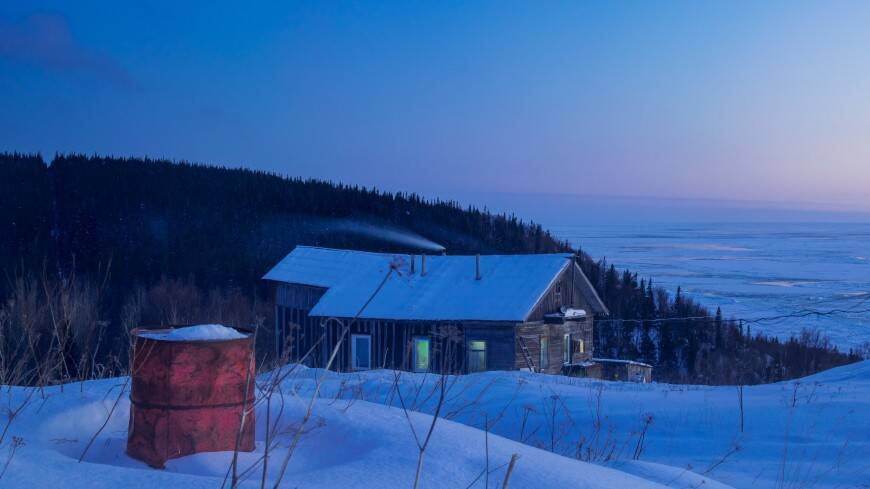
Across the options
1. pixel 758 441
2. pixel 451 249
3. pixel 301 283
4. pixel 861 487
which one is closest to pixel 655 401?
pixel 758 441

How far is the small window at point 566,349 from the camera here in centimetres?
2258

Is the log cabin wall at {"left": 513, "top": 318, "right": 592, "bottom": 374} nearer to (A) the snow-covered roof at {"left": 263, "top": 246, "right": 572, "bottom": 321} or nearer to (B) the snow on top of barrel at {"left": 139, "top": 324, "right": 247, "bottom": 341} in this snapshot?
(A) the snow-covered roof at {"left": 263, "top": 246, "right": 572, "bottom": 321}

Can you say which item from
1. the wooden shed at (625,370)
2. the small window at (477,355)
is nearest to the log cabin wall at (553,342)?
the wooden shed at (625,370)

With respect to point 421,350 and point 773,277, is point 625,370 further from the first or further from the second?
point 773,277

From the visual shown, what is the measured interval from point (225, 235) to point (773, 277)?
138 feet

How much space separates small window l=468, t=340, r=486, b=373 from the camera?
2084cm

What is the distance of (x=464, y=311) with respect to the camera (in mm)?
20766

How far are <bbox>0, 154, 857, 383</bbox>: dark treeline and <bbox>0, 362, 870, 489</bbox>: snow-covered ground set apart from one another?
25.4 meters

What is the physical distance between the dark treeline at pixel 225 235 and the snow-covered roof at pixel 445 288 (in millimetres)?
10920

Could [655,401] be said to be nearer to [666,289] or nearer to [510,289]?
[510,289]

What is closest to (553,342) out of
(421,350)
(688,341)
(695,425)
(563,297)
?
(563,297)

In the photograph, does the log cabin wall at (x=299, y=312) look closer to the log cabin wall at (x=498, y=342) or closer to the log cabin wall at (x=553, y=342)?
the log cabin wall at (x=498, y=342)

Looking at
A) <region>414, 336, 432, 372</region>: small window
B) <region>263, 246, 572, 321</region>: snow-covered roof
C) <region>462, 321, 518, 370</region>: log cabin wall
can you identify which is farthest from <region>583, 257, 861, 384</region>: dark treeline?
<region>414, 336, 432, 372</region>: small window

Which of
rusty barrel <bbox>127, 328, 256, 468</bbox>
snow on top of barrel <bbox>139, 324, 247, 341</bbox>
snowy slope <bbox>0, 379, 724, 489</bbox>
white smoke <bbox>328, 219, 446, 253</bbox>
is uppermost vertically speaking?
snow on top of barrel <bbox>139, 324, 247, 341</bbox>
